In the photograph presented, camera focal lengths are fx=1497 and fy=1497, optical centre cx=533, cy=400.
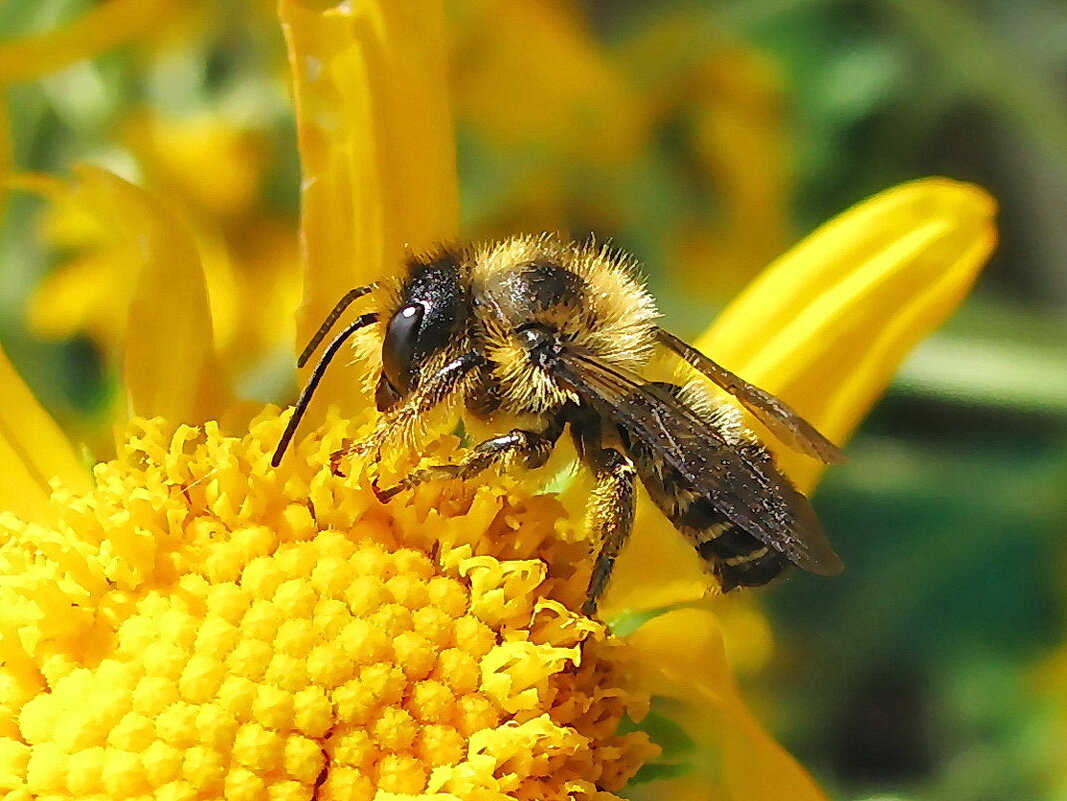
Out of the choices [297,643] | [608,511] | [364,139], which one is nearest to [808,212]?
[364,139]

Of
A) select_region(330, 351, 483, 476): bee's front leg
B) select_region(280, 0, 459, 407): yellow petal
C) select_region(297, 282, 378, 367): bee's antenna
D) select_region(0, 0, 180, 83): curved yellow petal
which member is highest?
select_region(0, 0, 180, 83): curved yellow petal

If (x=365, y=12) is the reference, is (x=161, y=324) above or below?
below

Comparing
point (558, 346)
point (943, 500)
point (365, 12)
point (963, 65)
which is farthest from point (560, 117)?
point (558, 346)

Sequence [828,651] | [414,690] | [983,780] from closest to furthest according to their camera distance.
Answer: [414,690], [983,780], [828,651]

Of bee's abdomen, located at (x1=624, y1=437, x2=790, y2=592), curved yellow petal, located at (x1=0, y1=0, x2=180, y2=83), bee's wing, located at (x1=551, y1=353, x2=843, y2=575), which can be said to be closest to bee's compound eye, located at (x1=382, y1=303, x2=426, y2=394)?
bee's wing, located at (x1=551, y1=353, x2=843, y2=575)

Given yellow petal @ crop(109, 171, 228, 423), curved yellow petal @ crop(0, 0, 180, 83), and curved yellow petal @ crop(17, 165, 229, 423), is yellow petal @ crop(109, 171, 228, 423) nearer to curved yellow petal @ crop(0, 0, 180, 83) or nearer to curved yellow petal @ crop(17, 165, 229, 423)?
curved yellow petal @ crop(17, 165, 229, 423)

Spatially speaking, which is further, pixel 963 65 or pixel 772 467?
pixel 963 65

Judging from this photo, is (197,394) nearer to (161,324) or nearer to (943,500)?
(161,324)

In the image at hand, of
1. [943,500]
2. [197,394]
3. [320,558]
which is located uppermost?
[943,500]

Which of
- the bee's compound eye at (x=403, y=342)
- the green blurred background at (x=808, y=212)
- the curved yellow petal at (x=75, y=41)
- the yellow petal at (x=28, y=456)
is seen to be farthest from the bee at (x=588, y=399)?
the green blurred background at (x=808, y=212)
